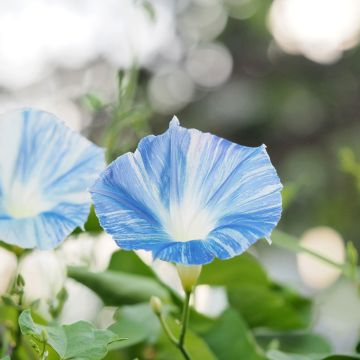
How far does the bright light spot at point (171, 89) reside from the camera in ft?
15.9

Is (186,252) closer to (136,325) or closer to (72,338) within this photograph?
(72,338)

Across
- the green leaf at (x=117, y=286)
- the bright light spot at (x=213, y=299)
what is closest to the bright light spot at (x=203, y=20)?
the bright light spot at (x=213, y=299)

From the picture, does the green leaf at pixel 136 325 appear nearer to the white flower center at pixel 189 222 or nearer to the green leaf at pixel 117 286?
the green leaf at pixel 117 286

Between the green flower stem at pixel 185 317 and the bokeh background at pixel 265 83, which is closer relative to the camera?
the green flower stem at pixel 185 317

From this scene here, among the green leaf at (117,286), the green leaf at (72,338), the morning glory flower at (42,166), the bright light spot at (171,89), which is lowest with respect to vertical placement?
the bright light spot at (171,89)

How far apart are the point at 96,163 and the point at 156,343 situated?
0.14 meters

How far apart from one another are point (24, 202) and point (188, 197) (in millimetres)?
117

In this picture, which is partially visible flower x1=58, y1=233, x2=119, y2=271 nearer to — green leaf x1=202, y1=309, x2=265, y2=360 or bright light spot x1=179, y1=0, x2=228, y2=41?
green leaf x1=202, y1=309, x2=265, y2=360

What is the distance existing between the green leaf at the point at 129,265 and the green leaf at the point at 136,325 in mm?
64

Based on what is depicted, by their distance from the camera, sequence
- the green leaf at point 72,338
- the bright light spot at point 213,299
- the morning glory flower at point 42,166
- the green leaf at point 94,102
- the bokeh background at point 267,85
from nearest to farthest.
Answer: the green leaf at point 72,338 < the morning glory flower at point 42,166 < the green leaf at point 94,102 < the bright light spot at point 213,299 < the bokeh background at point 267,85

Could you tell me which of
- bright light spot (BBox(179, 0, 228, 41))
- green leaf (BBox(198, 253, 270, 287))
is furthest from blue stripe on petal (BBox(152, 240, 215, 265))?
bright light spot (BBox(179, 0, 228, 41))

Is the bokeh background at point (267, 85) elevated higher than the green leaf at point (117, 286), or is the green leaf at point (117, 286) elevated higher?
the green leaf at point (117, 286)

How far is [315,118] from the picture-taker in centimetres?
463

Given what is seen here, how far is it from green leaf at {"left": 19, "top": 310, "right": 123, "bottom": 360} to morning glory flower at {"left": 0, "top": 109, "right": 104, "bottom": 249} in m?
0.10
